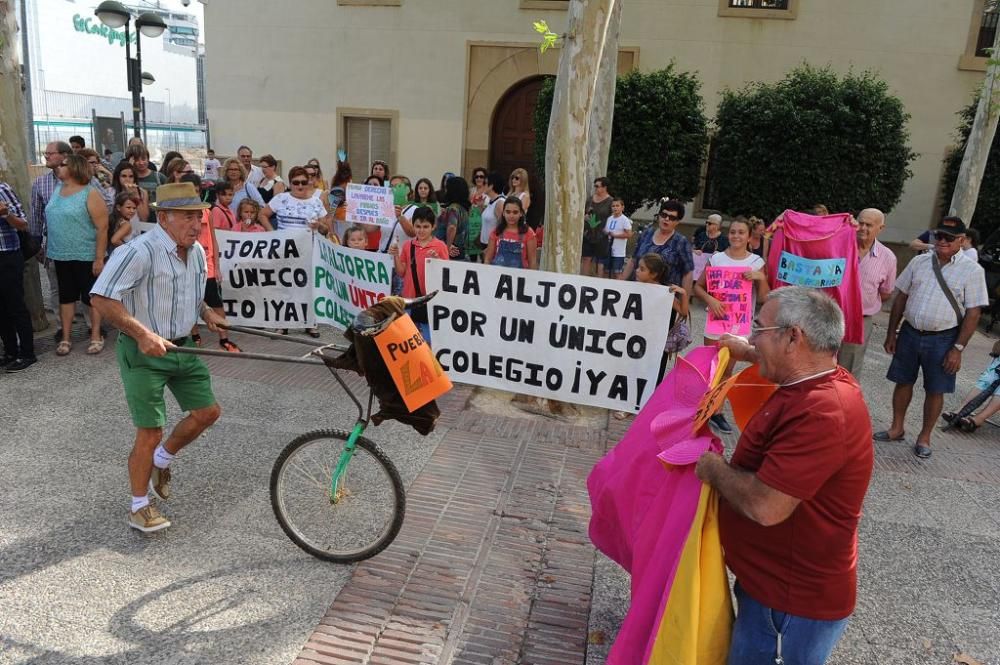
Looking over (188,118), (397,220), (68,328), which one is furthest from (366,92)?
(188,118)

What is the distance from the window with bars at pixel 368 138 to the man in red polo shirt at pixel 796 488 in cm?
1732

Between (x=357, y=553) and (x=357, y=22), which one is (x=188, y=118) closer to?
(x=357, y=22)

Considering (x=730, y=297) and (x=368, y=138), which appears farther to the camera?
(x=368, y=138)

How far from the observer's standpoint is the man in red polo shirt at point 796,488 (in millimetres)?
2320

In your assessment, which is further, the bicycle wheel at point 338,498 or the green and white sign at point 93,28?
the green and white sign at point 93,28

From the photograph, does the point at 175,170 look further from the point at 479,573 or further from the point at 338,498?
the point at 479,573

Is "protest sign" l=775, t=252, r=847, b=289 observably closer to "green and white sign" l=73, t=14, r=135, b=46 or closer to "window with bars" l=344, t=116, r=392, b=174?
"window with bars" l=344, t=116, r=392, b=174

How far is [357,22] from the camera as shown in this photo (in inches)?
713

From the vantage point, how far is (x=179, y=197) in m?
4.11

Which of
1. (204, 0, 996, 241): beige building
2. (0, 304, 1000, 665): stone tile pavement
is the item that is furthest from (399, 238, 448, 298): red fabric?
(204, 0, 996, 241): beige building

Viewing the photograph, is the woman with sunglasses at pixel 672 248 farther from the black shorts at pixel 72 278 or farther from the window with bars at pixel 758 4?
the window with bars at pixel 758 4

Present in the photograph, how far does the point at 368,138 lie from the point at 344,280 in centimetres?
1240

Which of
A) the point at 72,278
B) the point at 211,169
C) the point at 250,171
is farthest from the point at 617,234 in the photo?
the point at 211,169

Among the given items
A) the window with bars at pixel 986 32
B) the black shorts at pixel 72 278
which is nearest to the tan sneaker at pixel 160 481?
the black shorts at pixel 72 278
